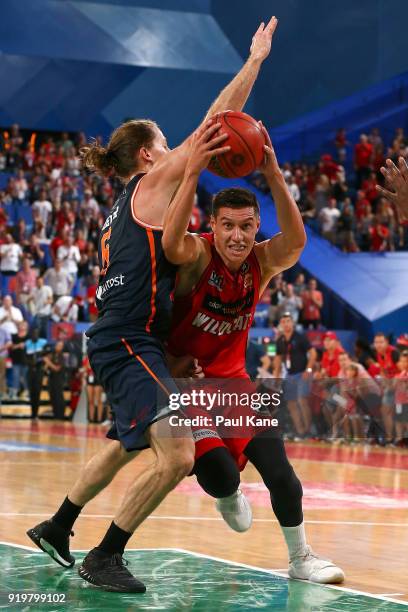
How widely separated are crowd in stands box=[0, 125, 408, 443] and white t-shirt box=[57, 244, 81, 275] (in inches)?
0.9

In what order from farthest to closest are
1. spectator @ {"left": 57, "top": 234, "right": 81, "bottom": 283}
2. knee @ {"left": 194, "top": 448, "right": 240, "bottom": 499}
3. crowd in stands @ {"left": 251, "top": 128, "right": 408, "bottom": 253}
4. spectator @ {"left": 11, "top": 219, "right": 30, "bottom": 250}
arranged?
crowd in stands @ {"left": 251, "top": 128, "right": 408, "bottom": 253} < spectator @ {"left": 11, "top": 219, "right": 30, "bottom": 250} < spectator @ {"left": 57, "top": 234, "right": 81, "bottom": 283} < knee @ {"left": 194, "top": 448, "right": 240, "bottom": 499}

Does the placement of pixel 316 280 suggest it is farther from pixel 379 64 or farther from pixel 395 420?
pixel 379 64

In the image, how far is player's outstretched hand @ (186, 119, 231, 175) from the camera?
207 inches

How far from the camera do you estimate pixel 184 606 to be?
5.16 m

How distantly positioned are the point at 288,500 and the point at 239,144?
1.86 m

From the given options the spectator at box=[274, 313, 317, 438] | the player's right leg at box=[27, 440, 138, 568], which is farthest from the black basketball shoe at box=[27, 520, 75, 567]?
the spectator at box=[274, 313, 317, 438]

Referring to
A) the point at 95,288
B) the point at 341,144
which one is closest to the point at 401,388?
the point at 95,288

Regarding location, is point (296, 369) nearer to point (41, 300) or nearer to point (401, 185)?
point (41, 300)

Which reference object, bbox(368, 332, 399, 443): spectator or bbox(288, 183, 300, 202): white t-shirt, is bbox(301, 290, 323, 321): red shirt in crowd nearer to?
bbox(368, 332, 399, 443): spectator

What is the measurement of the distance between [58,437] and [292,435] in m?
3.30

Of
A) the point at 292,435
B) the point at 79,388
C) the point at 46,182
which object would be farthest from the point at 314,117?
the point at 292,435

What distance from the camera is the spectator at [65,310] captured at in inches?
795

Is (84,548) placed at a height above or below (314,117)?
below

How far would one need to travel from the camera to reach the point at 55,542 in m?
5.94
